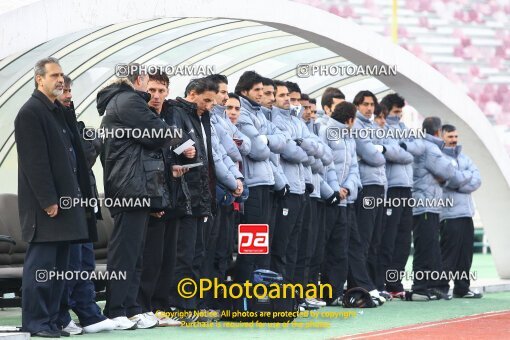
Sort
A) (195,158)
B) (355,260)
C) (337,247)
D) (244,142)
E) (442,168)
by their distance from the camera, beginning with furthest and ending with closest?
(442,168)
(355,260)
(337,247)
(244,142)
(195,158)

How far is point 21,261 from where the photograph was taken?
1305 centimetres

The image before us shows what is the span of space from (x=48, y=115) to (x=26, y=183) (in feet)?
1.83

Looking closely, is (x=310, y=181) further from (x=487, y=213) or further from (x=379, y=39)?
(x=487, y=213)

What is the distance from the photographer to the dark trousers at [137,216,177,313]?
1130cm

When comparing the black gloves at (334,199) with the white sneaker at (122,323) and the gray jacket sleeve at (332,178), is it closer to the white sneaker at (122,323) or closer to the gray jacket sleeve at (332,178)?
the gray jacket sleeve at (332,178)

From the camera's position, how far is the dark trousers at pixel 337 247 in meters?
14.6

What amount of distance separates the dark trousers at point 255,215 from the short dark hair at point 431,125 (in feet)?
12.9

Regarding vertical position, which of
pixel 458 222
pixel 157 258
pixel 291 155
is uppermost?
pixel 291 155

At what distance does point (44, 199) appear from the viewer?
9.88 m

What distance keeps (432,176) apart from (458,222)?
75cm

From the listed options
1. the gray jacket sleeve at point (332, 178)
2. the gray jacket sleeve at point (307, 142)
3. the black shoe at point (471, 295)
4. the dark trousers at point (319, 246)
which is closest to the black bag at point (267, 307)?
the gray jacket sleeve at point (307, 142)

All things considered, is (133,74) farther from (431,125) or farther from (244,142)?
(431,125)

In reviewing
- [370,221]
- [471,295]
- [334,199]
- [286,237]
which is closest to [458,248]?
[471,295]

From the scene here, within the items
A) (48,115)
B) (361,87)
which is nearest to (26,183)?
(48,115)
